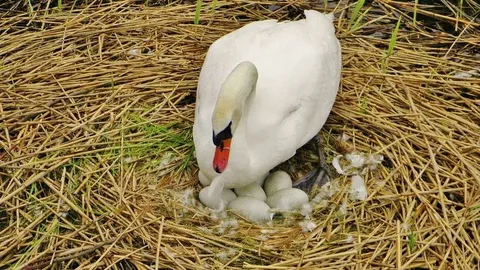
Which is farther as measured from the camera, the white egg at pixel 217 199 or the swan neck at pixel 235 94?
the white egg at pixel 217 199

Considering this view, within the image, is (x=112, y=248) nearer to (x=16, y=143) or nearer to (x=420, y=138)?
(x=16, y=143)

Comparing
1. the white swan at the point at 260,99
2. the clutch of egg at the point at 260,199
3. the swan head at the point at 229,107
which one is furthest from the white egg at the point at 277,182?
the swan head at the point at 229,107

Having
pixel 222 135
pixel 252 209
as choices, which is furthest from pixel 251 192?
pixel 222 135

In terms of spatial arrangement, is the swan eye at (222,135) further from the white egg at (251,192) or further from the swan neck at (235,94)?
the white egg at (251,192)

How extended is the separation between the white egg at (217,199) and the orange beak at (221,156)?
284 mm

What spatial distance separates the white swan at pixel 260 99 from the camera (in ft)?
10.7

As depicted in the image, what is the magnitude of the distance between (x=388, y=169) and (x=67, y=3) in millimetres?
2129

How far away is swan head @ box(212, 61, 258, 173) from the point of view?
316 centimetres

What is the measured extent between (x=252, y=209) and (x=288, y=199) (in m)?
0.17

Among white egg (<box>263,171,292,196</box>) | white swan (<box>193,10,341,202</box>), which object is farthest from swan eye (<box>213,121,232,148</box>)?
white egg (<box>263,171,292,196</box>)

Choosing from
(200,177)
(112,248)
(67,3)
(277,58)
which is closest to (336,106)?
(277,58)

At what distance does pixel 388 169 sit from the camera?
3738 millimetres

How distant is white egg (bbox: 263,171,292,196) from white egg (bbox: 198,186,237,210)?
19cm

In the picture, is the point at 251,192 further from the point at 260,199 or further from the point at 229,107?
the point at 229,107
